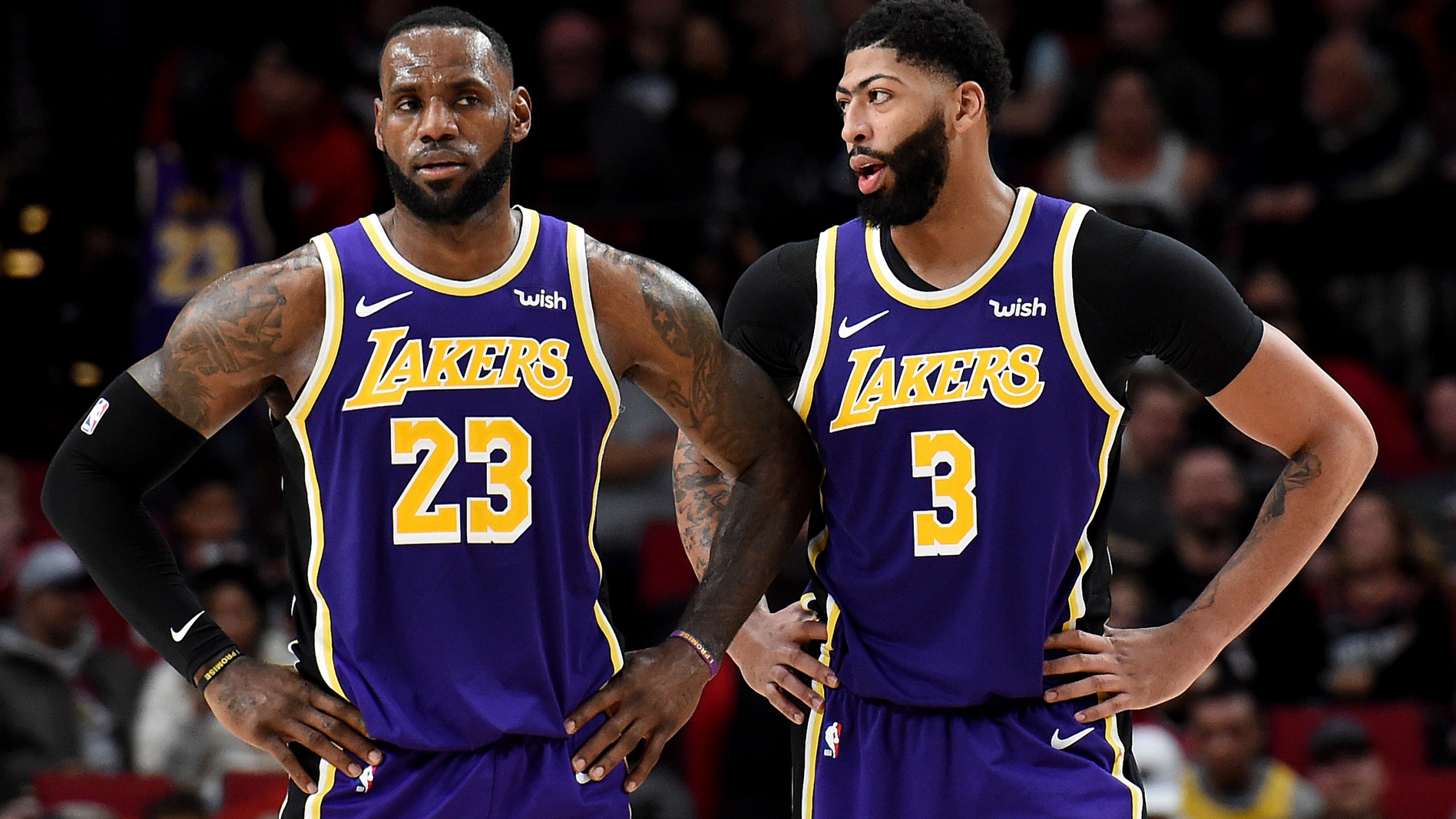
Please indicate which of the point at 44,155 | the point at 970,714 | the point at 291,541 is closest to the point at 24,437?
the point at 44,155

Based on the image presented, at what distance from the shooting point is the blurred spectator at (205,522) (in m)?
9.77

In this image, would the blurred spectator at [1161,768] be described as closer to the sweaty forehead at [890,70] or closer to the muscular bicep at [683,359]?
the muscular bicep at [683,359]

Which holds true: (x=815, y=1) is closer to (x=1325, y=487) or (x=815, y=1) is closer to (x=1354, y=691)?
(x=1354, y=691)

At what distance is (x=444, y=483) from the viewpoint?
429 centimetres

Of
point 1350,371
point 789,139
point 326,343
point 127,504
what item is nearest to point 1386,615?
point 1350,371

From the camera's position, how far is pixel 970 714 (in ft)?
15.1

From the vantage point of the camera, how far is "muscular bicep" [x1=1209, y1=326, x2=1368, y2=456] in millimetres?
4648

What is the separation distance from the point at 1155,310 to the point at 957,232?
20.7 inches

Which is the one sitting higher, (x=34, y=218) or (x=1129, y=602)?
(x=34, y=218)

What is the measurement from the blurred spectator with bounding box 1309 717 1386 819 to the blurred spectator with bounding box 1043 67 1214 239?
12.3ft

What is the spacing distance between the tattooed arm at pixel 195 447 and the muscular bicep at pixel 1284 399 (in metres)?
2.22

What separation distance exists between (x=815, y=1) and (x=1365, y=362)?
4328mm

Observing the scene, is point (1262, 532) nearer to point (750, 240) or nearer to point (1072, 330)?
point (1072, 330)

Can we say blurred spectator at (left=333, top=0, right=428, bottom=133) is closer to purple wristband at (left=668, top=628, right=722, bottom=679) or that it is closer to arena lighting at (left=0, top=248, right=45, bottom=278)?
arena lighting at (left=0, top=248, right=45, bottom=278)
